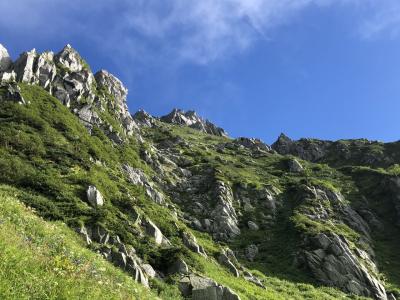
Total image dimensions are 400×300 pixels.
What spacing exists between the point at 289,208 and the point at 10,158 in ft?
131

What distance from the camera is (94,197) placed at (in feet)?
118

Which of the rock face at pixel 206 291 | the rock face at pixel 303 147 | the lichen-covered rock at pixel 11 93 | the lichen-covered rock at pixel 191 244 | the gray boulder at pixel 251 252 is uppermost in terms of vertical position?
the rock face at pixel 303 147

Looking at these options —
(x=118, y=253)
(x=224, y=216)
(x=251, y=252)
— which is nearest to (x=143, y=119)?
(x=224, y=216)

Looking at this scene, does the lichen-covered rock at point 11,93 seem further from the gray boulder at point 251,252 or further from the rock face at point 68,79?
the gray boulder at point 251,252

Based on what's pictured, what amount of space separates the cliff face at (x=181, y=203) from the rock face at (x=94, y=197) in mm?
87

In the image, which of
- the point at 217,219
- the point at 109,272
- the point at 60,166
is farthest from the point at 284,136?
the point at 109,272

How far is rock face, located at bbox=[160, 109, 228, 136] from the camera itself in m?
178

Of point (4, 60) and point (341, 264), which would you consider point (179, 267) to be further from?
point (4, 60)

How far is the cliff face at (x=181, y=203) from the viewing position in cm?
3105

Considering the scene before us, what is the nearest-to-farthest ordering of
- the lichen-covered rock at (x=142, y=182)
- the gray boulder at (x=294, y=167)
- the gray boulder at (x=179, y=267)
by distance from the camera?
1. the gray boulder at (x=179, y=267)
2. the lichen-covered rock at (x=142, y=182)
3. the gray boulder at (x=294, y=167)

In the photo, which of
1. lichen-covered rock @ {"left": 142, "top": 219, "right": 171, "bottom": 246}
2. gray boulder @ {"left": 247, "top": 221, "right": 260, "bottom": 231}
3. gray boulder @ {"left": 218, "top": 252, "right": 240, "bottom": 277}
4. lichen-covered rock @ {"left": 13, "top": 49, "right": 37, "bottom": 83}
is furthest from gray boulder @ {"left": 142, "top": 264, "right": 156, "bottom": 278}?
lichen-covered rock @ {"left": 13, "top": 49, "right": 37, "bottom": 83}

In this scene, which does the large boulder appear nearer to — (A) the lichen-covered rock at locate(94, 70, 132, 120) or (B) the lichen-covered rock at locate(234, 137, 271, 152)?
(A) the lichen-covered rock at locate(94, 70, 132, 120)

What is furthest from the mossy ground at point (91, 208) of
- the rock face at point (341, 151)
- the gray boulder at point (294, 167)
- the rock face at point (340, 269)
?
the rock face at point (341, 151)

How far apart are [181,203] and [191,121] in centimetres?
12463
